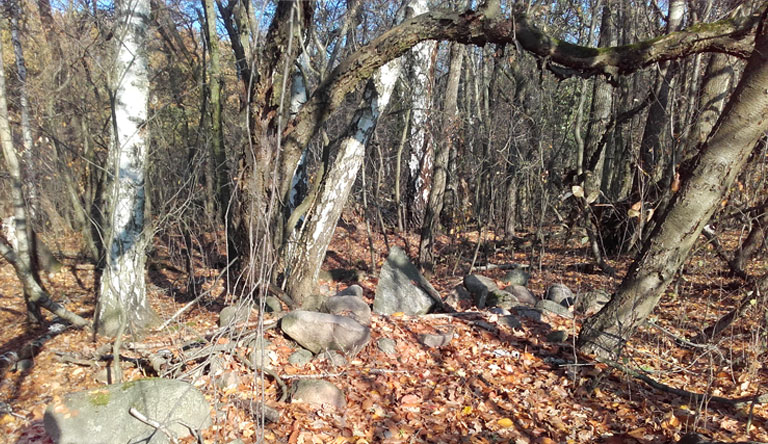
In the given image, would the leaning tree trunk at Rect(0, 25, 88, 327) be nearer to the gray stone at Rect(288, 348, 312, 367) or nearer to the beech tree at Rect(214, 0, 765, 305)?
the beech tree at Rect(214, 0, 765, 305)

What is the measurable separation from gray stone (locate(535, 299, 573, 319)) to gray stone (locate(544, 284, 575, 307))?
0.35m

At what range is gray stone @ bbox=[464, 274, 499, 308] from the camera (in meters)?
6.48

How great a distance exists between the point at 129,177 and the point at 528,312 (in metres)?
4.68

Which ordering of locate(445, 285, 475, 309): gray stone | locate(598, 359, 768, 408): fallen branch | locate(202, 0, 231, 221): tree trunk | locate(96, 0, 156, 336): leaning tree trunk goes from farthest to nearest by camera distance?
1. locate(202, 0, 231, 221): tree trunk
2. locate(445, 285, 475, 309): gray stone
3. locate(96, 0, 156, 336): leaning tree trunk
4. locate(598, 359, 768, 408): fallen branch

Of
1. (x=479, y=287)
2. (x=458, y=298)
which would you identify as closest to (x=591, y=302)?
(x=479, y=287)

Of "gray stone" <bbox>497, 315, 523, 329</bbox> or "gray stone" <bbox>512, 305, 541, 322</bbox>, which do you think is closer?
"gray stone" <bbox>497, 315, 523, 329</bbox>

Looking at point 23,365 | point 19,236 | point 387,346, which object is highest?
point 19,236

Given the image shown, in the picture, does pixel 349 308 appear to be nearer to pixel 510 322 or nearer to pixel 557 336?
pixel 510 322

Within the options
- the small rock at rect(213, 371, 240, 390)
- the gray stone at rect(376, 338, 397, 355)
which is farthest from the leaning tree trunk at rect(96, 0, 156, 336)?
the gray stone at rect(376, 338, 397, 355)

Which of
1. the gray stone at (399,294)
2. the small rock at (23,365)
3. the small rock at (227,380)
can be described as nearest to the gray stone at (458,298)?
the gray stone at (399,294)

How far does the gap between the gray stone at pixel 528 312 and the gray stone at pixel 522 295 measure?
49cm

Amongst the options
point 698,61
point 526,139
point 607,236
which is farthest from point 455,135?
point 698,61

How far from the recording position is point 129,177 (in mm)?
4969

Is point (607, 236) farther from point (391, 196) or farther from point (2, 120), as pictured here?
point (2, 120)
